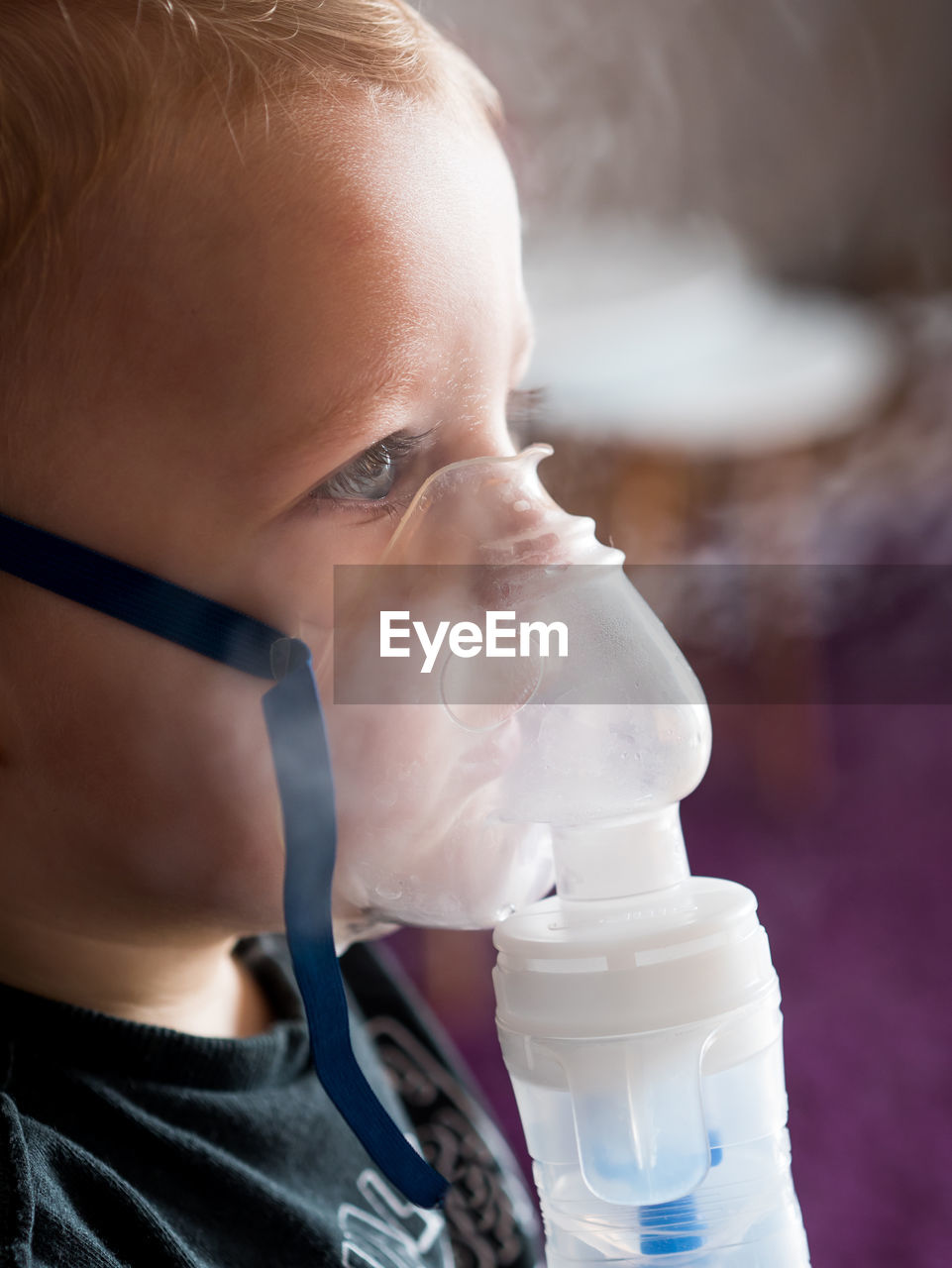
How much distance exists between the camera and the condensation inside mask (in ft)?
2.05

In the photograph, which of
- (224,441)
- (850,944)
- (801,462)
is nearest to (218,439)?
(224,441)

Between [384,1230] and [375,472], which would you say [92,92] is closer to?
[375,472]

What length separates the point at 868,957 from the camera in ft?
4.19

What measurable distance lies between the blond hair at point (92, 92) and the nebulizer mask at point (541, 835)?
134mm

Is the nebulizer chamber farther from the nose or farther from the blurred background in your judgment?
the blurred background

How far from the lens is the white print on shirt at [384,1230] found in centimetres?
74

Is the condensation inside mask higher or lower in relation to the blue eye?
lower

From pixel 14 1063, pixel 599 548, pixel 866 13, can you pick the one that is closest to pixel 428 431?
pixel 599 548

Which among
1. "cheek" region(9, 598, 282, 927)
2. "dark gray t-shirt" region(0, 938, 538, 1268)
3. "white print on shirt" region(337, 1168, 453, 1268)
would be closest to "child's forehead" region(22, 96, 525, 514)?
"cheek" region(9, 598, 282, 927)

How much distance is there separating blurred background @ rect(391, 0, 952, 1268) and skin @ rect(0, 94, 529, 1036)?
1.24 ft

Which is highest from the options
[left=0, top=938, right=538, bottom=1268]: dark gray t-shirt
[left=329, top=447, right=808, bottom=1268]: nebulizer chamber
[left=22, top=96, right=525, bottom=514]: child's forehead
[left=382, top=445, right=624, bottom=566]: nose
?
[left=22, top=96, right=525, bottom=514]: child's forehead

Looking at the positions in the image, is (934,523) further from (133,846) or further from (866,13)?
(133,846)

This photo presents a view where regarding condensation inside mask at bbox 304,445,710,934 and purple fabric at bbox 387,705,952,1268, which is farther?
purple fabric at bbox 387,705,952,1268

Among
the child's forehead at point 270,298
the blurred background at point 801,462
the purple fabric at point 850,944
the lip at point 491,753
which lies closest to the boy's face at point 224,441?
the child's forehead at point 270,298
